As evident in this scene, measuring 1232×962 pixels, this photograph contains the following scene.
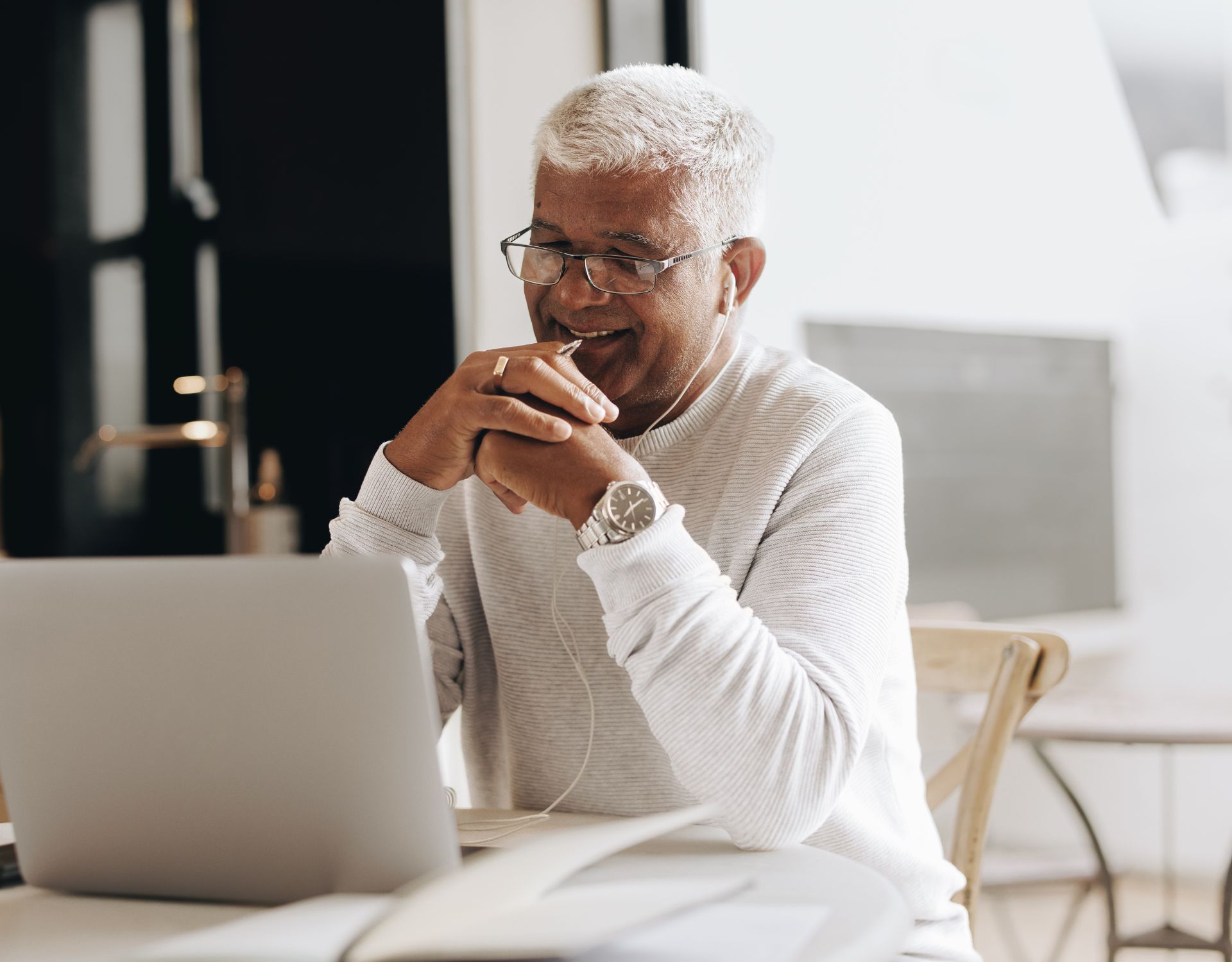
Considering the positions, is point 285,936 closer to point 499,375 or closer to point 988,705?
point 499,375

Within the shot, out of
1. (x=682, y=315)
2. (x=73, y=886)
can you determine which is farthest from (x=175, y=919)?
(x=682, y=315)

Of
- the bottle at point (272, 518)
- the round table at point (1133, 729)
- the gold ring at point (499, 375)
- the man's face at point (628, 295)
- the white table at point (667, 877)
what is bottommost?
the round table at point (1133, 729)

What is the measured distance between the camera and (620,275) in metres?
1.13

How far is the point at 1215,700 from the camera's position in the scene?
2141 millimetres

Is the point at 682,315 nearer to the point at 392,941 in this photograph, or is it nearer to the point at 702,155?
the point at 702,155

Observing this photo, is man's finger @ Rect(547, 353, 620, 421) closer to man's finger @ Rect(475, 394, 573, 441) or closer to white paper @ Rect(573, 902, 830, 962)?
man's finger @ Rect(475, 394, 573, 441)

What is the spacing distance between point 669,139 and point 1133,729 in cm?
126

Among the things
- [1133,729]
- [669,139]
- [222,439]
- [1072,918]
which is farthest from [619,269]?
[222,439]

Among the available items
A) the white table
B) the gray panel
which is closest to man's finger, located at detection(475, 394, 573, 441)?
the white table

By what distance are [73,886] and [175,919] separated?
0.31 ft

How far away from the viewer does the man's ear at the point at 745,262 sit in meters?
1.20

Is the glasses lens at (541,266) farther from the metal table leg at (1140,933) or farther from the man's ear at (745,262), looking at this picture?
the metal table leg at (1140,933)

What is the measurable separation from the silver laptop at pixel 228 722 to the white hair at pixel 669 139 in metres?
0.60

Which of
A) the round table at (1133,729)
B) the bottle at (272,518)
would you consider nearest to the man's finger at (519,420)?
the round table at (1133,729)
